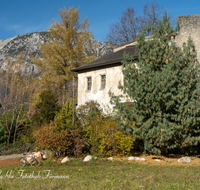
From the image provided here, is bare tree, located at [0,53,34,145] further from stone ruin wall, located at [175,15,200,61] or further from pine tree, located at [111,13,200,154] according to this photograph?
stone ruin wall, located at [175,15,200,61]

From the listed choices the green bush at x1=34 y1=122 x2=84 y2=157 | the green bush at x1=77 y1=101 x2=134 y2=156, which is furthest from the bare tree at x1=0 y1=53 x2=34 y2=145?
the green bush at x1=77 y1=101 x2=134 y2=156

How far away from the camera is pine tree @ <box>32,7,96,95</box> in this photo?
25.6m

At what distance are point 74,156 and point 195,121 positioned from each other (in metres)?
6.12

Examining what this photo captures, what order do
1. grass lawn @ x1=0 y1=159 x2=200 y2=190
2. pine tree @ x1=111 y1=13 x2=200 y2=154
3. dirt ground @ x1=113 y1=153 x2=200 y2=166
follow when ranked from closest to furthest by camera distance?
1. grass lawn @ x1=0 y1=159 x2=200 y2=190
2. pine tree @ x1=111 y1=13 x2=200 y2=154
3. dirt ground @ x1=113 y1=153 x2=200 y2=166

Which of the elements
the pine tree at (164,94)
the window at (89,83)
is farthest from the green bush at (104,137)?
the window at (89,83)

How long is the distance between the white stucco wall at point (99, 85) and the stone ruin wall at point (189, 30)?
16.4ft

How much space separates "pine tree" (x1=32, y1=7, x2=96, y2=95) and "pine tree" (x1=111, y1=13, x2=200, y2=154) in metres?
16.0

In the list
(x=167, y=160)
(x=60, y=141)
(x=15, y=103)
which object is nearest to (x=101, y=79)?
(x=15, y=103)

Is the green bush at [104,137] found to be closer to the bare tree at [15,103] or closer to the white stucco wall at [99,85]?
the white stucco wall at [99,85]

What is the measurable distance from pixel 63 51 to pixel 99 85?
10127 mm

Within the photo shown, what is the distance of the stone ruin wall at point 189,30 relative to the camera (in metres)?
12.4

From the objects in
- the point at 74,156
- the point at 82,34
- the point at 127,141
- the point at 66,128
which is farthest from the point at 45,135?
the point at 82,34

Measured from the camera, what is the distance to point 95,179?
6.70 metres

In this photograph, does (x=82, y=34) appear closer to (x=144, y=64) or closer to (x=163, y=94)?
(x=144, y=64)
